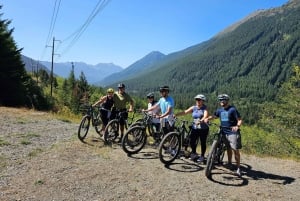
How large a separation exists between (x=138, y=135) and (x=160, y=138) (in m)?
0.77

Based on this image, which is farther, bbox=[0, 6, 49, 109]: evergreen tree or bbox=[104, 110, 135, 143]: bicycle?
bbox=[0, 6, 49, 109]: evergreen tree

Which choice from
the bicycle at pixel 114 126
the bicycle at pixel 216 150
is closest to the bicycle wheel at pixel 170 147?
the bicycle at pixel 216 150

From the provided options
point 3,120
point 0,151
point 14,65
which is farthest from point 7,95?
point 0,151

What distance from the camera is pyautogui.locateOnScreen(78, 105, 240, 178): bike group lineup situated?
9484mm

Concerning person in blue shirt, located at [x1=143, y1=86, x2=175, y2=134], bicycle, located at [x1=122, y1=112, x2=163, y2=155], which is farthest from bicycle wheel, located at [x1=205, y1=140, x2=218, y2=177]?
bicycle, located at [x1=122, y1=112, x2=163, y2=155]

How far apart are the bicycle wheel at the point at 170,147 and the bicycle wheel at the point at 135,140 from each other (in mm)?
1004

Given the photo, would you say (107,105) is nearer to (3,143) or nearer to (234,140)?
(3,143)

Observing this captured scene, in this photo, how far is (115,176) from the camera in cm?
866

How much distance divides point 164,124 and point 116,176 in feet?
9.51

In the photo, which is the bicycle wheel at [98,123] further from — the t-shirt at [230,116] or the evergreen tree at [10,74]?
the evergreen tree at [10,74]

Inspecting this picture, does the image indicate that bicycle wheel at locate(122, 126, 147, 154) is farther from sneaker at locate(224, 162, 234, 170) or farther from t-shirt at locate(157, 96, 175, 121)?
sneaker at locate(224, 162, 234, 170)

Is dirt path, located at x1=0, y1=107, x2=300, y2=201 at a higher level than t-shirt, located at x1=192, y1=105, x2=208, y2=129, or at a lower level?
lower

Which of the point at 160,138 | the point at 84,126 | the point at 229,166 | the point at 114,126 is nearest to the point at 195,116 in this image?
the point at 160,138

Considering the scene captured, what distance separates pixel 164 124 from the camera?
1095 cm
